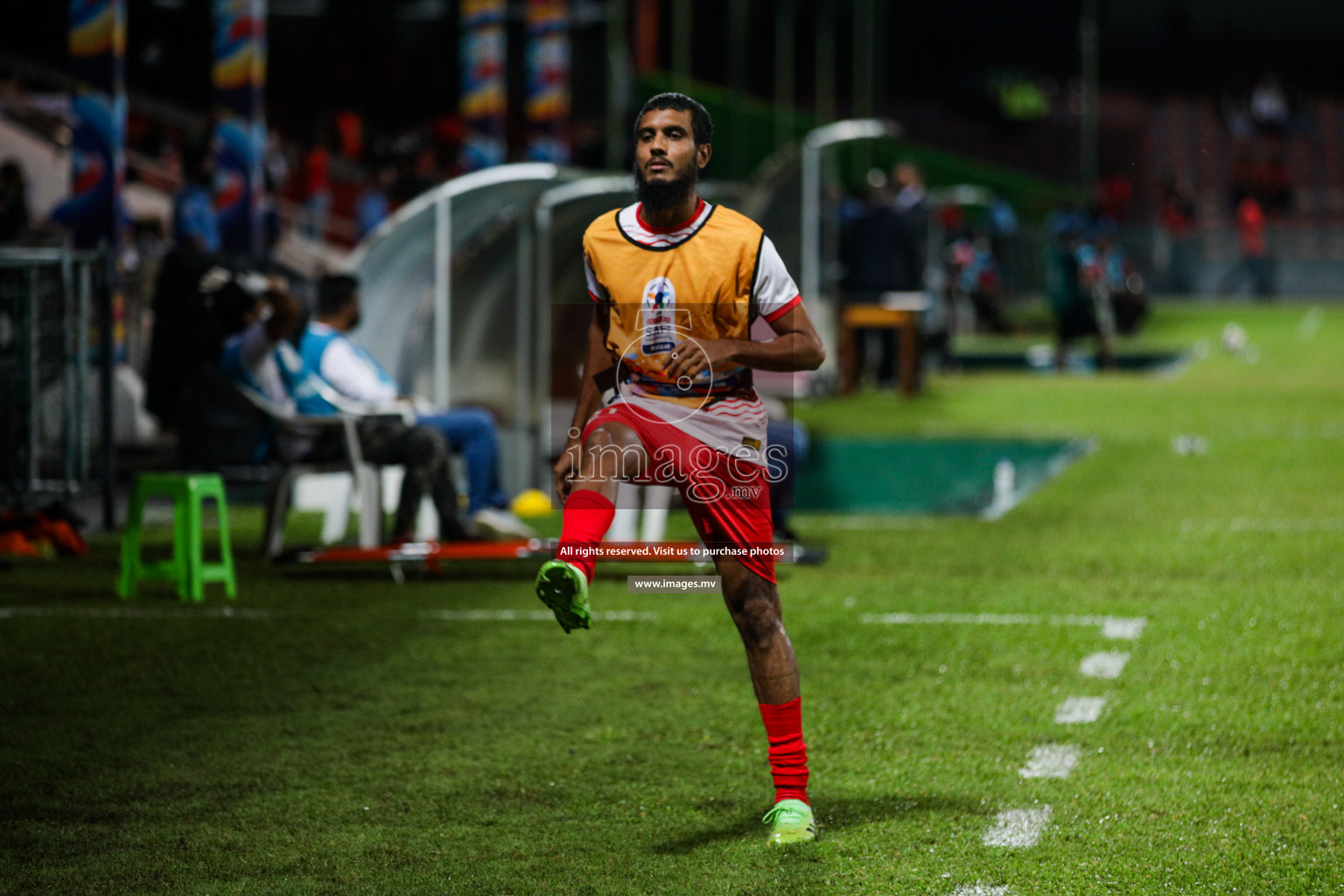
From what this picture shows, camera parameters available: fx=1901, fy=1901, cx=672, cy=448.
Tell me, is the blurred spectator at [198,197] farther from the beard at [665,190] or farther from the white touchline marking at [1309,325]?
A: the white touchline marking at [1309,325]

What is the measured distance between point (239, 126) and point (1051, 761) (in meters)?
14.0

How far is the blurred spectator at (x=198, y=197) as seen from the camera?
55.1 feet

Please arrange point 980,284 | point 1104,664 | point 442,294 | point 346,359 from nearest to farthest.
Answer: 1. point 1104,664
2. point 346,359
3. point 442,294
4. point 980,284

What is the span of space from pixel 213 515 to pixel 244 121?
23.5 feet

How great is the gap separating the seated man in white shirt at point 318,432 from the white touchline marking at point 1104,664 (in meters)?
3.62

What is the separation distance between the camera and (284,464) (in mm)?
9852

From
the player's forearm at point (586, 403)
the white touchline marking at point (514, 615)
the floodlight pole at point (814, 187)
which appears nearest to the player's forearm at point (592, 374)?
the player's forearm at point (586, 403)

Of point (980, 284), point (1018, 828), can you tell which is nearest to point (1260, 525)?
point (1018, 828)

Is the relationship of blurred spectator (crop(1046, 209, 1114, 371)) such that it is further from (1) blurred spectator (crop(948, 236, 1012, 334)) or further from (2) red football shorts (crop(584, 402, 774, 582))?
(2) red football shorts (crop(584, 402, 774, 582))

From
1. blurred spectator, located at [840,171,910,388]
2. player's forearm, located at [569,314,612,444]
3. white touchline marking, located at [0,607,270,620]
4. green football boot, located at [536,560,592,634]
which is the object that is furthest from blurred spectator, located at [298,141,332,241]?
green football boot, located at [536,560,592,634]

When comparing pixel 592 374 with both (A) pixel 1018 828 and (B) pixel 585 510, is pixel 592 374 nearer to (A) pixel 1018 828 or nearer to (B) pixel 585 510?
(B) pixel 585 510

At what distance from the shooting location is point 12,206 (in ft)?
54.1

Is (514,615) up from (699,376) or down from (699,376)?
down

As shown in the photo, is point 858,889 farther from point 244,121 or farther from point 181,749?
point 244,121
